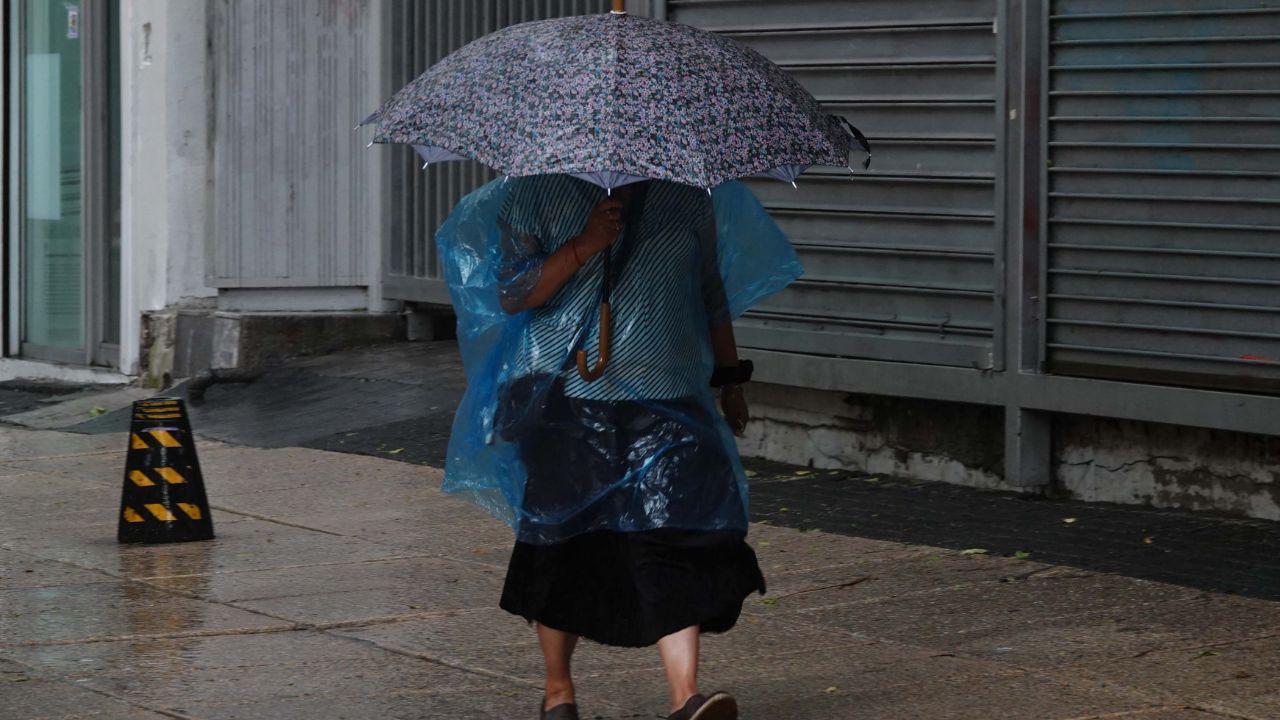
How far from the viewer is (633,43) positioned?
4391 millimetres

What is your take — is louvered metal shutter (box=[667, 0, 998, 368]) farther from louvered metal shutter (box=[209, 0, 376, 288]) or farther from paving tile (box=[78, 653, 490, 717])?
louvered metal shutter (box=[209, 0, 376, 288])

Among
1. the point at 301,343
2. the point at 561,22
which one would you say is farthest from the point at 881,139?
the point at 301,343

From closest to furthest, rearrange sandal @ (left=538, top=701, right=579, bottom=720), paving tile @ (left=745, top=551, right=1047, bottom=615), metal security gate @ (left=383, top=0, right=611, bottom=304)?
sandal @ (left=538, top=701, right=579, bottom=720) < paving tile @ (left=745, top=551, right=1047, bottom=615) < metal security gate @ (left=383, top=0, right=611, bottom=304)

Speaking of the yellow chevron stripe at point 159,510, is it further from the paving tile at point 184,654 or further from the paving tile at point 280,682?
the paving tile at point 280,682

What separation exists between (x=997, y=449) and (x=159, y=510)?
3607mm

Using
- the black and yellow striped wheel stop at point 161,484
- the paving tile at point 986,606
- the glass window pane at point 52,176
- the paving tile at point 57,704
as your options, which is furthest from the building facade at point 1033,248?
the paving tile at point 57,704

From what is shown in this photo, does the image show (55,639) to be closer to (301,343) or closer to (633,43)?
(633,43)

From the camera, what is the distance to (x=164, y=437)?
7648 mm

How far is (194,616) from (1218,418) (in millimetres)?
3971

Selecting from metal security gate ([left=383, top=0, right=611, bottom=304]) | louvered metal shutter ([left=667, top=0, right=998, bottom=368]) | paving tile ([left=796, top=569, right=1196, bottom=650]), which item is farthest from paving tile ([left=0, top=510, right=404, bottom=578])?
metal security gate ([left=383, top=0, right=611, bottom=304])

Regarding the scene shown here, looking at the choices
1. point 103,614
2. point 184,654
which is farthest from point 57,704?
point 103,614

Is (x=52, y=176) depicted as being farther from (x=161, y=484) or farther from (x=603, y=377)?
(x=603, y=377)

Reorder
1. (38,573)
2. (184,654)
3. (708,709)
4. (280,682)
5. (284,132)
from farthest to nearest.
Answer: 1. (284,132)
2. (38,573)
3. (184,654)
4. (280,682)
5. (708,709)

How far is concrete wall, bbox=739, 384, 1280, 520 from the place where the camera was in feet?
24.6
